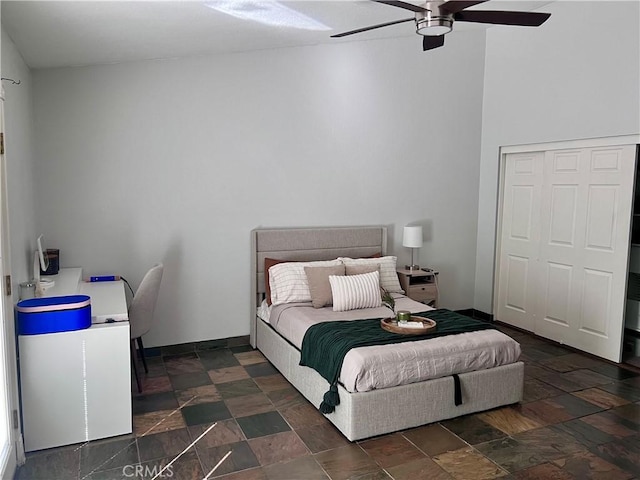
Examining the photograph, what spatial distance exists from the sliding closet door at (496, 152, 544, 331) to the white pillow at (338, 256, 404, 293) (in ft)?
4.81

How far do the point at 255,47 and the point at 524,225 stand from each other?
10.4 ft

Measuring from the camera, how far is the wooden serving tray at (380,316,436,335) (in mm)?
3605

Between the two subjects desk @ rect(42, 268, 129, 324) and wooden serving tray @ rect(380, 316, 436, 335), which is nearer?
desk @ rect(42, 268, 129, 324)

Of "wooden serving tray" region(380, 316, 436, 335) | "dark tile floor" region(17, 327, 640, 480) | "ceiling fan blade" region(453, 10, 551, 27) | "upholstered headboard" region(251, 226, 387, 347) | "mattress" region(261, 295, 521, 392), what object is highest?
"ceiling fan blade" region(453, 10, 551, 27)

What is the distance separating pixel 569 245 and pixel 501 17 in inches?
105

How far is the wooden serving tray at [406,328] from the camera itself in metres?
3.61

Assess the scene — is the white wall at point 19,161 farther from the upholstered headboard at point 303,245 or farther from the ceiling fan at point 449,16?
the ceiling fan at point 449,16

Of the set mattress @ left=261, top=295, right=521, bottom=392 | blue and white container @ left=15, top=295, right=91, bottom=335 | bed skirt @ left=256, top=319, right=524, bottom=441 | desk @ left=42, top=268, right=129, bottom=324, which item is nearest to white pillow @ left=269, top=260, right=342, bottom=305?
mattress @ left=261, top=295, right=521, bottom=392

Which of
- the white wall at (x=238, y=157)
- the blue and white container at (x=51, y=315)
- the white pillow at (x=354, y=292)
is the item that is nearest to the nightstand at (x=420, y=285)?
the white wall at (x=238, y=157)

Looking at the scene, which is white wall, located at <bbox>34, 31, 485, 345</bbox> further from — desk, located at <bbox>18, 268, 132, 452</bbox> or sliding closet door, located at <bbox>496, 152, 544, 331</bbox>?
desk, located at <bbox>18, 268, 132, 452</bbox>

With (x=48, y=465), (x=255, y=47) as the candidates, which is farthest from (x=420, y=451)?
(x=255, y=47)

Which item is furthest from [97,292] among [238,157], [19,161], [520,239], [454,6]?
[520,239]

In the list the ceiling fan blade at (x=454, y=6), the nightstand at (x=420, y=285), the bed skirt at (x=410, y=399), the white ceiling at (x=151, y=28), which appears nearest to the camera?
the ceiling fan blade at (x=454, y=6)

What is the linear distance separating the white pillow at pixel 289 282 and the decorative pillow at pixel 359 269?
4.1 inches
